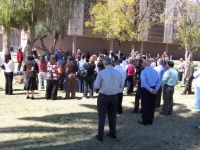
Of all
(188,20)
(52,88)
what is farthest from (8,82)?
(188,20)

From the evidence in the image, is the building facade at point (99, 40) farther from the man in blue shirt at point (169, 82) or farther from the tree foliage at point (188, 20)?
the man in blue shirt at point (169, 82)

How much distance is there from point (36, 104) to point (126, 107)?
3115 mm

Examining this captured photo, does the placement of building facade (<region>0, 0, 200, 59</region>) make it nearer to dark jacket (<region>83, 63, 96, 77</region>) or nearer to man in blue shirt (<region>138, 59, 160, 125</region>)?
dark jacket (<region>83, 63, 96, 77</region>)

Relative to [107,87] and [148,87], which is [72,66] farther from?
[107,87]

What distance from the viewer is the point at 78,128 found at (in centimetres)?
684

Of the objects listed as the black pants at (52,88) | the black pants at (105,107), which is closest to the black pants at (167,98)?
the black pants at (105,107)

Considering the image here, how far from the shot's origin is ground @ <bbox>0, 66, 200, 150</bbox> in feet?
19.0

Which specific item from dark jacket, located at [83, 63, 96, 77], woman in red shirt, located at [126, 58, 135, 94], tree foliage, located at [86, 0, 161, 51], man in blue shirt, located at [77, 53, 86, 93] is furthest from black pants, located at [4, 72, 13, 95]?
tree foliage, located at [86, 0, 161, 51]

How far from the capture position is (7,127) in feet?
21.6

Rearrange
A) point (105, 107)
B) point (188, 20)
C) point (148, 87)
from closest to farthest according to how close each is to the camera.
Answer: point (105, 107), point (148, 87), point (188, 20)

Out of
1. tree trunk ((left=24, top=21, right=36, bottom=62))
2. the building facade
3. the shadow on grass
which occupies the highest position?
the building facade

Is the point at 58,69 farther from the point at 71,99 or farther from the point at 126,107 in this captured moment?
the point at 126,107

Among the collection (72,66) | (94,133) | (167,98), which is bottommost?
(94,133)

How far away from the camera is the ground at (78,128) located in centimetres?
579
